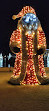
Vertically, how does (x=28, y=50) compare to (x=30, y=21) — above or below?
below

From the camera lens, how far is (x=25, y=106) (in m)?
6.19

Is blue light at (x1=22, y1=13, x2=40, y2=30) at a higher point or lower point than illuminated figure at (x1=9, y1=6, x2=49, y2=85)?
higher

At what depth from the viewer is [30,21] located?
10.7 metres

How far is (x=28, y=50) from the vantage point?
1078 centimetres

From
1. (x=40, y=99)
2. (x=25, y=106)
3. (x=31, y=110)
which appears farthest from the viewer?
(x=40, y=99)

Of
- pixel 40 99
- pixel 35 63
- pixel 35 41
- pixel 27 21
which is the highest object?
pixel 27 21

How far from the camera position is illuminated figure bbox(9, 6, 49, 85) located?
10680 mm

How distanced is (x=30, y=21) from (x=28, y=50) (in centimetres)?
135

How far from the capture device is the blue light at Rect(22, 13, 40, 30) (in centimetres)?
1069

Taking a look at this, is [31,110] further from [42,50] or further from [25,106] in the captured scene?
[42,50]

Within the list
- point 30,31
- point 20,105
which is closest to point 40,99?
point 20,105

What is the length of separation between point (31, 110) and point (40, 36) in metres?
5.66

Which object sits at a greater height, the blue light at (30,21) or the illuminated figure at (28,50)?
the blue light at (30,21)

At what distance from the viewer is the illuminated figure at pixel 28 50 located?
10680 mm
